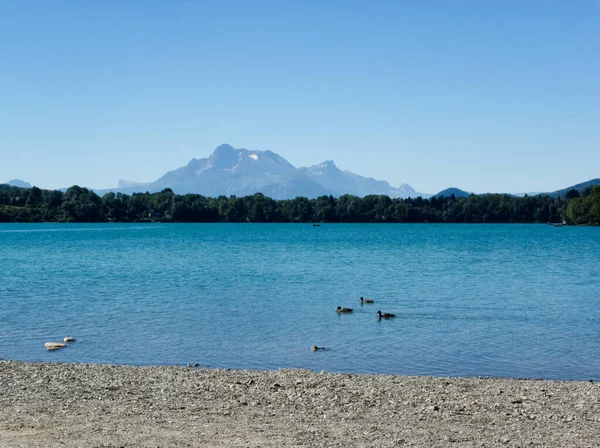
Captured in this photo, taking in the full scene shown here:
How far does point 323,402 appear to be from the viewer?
16312mm

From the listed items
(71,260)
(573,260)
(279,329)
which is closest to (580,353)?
(279,329)

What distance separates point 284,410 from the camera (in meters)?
15.5

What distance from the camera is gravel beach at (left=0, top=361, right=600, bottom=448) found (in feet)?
42.4

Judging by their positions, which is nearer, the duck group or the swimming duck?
the swimming duck

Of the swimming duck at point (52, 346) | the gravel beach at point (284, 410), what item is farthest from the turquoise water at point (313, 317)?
the gravel beach at point (284, 410)

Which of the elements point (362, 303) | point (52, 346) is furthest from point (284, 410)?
point (362, 303)

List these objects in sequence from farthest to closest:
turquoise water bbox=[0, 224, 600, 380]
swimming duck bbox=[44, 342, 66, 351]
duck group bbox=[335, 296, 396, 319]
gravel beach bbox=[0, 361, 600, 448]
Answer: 1. duck group bbox=[335, 296, 396, 319]
2. swimming duck bbox=[44, 342, 66, 351]
3. turquoise water bbox=[0, 224, 600, 380]
4. gravel beach bbox=[0, 361, 600, 448]

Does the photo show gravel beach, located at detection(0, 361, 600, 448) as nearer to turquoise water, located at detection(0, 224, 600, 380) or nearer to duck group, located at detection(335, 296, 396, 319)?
turquoise water, located at detection(0, 224, 600, 380)

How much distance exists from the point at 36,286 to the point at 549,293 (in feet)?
132

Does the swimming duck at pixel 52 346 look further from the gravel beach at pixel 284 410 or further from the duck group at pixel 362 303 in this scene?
the duck group at pixel 362 303

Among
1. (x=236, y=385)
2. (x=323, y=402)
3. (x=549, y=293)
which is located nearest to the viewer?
(x=323, y=402)

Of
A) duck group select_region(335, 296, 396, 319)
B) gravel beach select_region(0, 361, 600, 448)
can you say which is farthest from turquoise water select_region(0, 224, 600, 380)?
gravel beach select_region(0, 361, 600, 448)

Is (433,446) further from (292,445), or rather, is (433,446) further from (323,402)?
(323,402)

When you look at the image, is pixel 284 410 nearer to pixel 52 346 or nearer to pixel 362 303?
pixel 52 346
